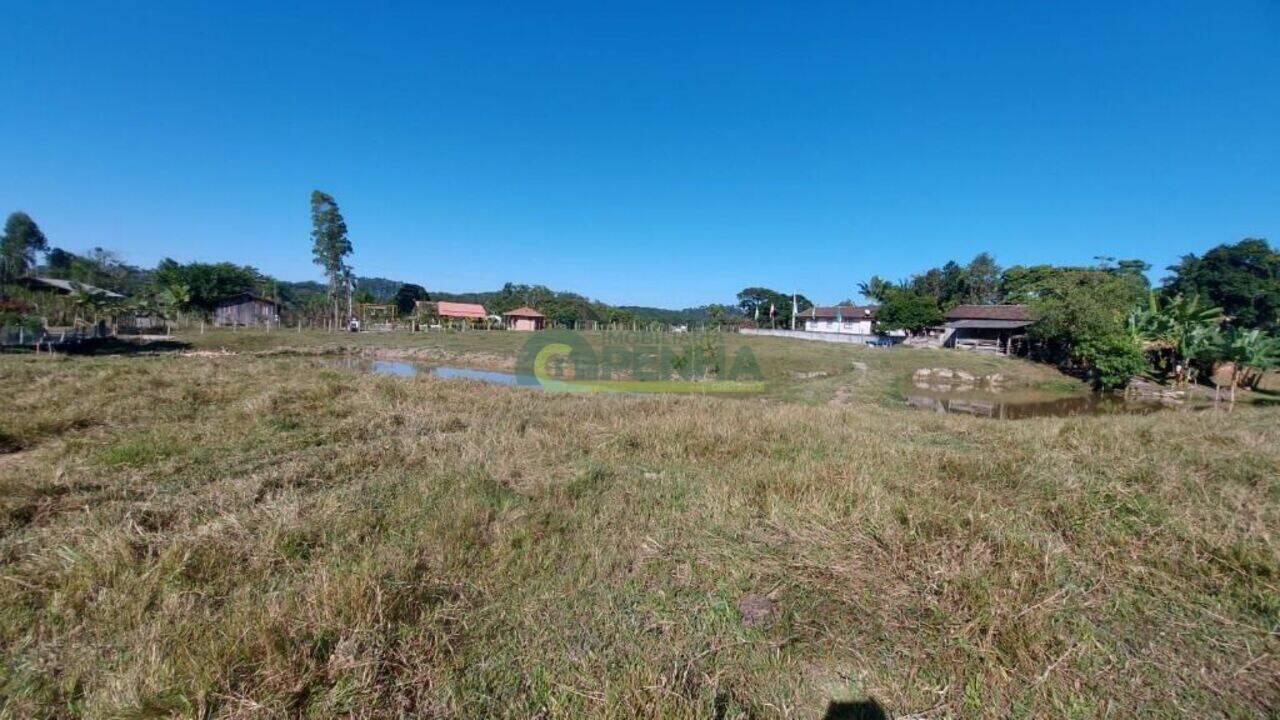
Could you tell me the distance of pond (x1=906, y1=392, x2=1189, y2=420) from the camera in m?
16.6

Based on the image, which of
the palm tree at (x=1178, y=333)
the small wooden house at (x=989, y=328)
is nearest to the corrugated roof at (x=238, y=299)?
the small wooden house at (x=989, y=328)

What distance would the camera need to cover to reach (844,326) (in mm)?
59469

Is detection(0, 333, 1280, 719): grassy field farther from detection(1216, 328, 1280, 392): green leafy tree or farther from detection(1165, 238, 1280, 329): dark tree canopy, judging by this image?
detection(1165, 238, 1280, 329): dark tree canopy

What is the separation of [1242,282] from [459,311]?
279 ft

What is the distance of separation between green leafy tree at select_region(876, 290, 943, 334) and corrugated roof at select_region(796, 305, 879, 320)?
8733 mm

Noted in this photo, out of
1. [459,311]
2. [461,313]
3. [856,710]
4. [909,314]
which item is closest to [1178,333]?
[909,314]

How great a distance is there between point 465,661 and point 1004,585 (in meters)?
3.16

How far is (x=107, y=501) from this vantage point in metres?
3.79

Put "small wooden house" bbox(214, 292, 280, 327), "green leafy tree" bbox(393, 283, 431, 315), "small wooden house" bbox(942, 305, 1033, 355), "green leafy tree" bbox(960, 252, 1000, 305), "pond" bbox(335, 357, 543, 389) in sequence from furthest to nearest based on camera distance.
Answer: "green leafy tree" bbox(393, 283, 431, 315)
"green leafy tree" bbox(960, 252, 1000, 305)
"small wooden house" bbox(214, 292, 280, 327)
"small wooden house" bbox(942, 305, 1033, 355)
"pond" bbox(335, 357, 543, 389)

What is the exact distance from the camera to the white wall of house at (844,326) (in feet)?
188

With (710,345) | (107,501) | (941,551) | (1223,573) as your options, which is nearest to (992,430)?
(1223,573)

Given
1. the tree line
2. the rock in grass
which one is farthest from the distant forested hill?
the rock in grass

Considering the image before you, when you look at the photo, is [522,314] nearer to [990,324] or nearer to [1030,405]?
[990,324]

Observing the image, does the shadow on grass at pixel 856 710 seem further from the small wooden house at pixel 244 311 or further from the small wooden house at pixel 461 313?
the small wooden house at pixel 461 313
